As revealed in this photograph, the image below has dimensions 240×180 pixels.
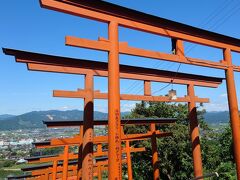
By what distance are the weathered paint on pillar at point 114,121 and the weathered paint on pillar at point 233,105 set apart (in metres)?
3.34

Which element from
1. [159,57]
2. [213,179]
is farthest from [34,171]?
[159,57]

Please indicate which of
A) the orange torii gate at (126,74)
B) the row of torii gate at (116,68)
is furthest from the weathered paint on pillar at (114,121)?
the orange torii gate at (126,74)

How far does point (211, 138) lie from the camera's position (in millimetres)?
26828

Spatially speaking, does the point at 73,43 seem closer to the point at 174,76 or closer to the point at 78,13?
the point at 78,13

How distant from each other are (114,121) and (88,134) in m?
2.50

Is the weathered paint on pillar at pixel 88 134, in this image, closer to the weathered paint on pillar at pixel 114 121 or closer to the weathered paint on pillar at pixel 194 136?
the weathered paint on pillar at pixel 114 121

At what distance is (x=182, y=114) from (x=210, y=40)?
1951 cm

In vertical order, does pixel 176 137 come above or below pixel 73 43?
below

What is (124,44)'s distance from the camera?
5.18m

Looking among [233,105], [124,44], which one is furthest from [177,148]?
[124,44]

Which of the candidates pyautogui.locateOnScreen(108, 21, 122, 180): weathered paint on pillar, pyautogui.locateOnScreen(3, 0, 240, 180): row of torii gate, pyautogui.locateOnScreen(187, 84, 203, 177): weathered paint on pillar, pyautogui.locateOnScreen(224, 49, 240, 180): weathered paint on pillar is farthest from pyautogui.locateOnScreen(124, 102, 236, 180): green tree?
pyautogui.locateOnScreen(108, 21, 122, 180): weathered paint on pillar

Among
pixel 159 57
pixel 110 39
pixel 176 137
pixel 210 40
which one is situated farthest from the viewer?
pixel 176 137

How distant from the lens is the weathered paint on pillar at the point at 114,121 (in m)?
4.50

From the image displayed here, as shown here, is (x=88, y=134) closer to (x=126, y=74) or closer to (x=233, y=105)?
(x=126, y=74)
